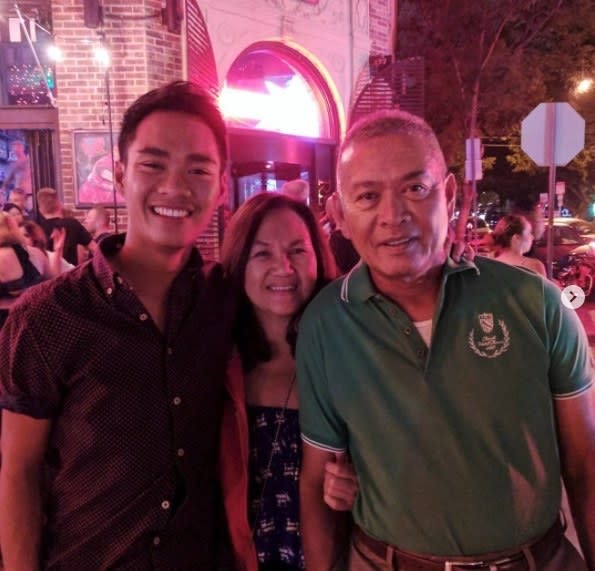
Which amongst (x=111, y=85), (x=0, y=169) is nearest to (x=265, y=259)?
(x=111, y=85)

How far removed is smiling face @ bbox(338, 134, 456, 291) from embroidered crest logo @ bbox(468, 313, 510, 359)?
241 mm

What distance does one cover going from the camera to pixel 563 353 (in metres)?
1.94

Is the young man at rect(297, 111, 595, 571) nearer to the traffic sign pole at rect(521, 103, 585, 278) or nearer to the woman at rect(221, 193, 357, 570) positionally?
the woman at rect(221, 193, 357, 570)

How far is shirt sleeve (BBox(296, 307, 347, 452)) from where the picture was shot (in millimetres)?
2064

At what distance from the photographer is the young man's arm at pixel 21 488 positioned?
1.95 metres

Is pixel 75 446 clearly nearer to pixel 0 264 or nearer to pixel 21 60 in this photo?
pixel 0 264

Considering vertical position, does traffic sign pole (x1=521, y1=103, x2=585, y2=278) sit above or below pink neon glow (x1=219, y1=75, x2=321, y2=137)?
below

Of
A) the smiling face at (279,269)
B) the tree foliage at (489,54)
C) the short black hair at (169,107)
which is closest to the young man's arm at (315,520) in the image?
the smiling face at (279,269)

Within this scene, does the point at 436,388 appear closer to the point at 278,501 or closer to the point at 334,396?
the point at 334,396

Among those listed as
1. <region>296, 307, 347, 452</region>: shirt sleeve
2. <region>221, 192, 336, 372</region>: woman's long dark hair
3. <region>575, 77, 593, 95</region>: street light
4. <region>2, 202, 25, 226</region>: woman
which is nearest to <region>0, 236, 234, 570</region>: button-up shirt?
<region>296, 307, 347, 452</region>: shirt sleeve

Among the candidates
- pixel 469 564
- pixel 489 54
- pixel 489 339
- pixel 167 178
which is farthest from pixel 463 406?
pixel 489 54

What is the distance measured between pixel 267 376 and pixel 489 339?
1.02 meters

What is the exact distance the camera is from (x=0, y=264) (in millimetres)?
5109

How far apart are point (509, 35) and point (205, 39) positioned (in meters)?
20.4
